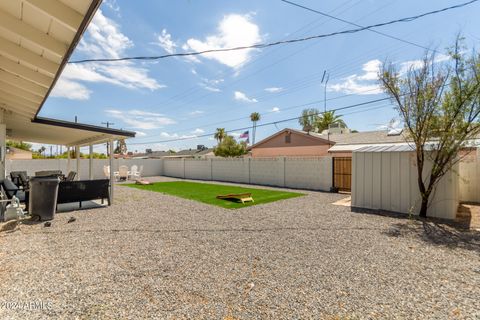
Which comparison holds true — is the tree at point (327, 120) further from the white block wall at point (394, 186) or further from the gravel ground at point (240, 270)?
the gravel ground at point (240, 270)

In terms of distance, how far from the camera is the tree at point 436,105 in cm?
635

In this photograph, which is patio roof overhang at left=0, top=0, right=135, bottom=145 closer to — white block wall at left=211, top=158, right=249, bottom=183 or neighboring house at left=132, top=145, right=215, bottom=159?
white block wall at left=211, top=158, right=249, bottom=183

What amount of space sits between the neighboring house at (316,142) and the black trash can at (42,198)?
1634 cm

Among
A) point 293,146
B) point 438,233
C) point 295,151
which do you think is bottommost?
point 438,233

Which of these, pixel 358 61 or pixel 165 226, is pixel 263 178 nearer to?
pixel 358 61

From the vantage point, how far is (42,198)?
21.7 ft

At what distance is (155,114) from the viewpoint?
38.3 metres

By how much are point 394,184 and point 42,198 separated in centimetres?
977

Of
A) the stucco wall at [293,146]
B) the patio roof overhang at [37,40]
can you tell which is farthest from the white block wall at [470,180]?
the patio roof overhang at [37,40]

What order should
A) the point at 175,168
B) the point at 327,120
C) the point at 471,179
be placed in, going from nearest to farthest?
the point at 471,179
the point at 175,168
the point at 327,120

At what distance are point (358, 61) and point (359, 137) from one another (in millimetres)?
7764

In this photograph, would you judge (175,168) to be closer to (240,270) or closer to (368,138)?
(368,138)

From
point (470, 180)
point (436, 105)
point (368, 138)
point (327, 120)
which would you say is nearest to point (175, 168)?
point (368, 138)

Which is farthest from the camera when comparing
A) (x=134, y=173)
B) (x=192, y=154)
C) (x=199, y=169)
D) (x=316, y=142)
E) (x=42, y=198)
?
(x=192, y=154)
